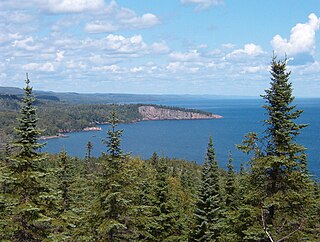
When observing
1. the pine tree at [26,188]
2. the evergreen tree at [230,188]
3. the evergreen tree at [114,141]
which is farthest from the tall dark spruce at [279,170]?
the evergreen tree at [230,188]

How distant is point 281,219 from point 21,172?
10.8 m

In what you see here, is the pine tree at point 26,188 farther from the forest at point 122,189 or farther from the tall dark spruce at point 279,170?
the tall dark spruce at point 279,170

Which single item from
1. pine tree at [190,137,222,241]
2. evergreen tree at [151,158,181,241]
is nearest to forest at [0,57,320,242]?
pine tree at [190,137,222,241]

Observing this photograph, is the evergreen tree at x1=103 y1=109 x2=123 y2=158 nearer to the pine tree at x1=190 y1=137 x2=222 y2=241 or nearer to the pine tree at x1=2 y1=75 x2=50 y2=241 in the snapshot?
the pine tree at x1=2 y1=75 x2=50 y2=241

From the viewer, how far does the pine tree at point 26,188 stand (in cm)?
1497

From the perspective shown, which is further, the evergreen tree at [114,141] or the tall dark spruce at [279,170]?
the evergreen tree at [114,141]

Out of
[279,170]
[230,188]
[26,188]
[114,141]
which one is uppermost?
[114,141]

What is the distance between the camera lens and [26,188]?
15.6 meters

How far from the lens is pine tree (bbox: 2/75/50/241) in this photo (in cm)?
1497

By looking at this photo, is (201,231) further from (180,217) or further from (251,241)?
(251,241)

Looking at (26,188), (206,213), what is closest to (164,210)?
(206,213)

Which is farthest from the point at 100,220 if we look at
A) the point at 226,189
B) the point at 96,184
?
the point at 226,189

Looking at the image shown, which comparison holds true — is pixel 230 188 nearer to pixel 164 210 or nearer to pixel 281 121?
pixel 164 210

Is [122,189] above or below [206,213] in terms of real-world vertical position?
Result: above
